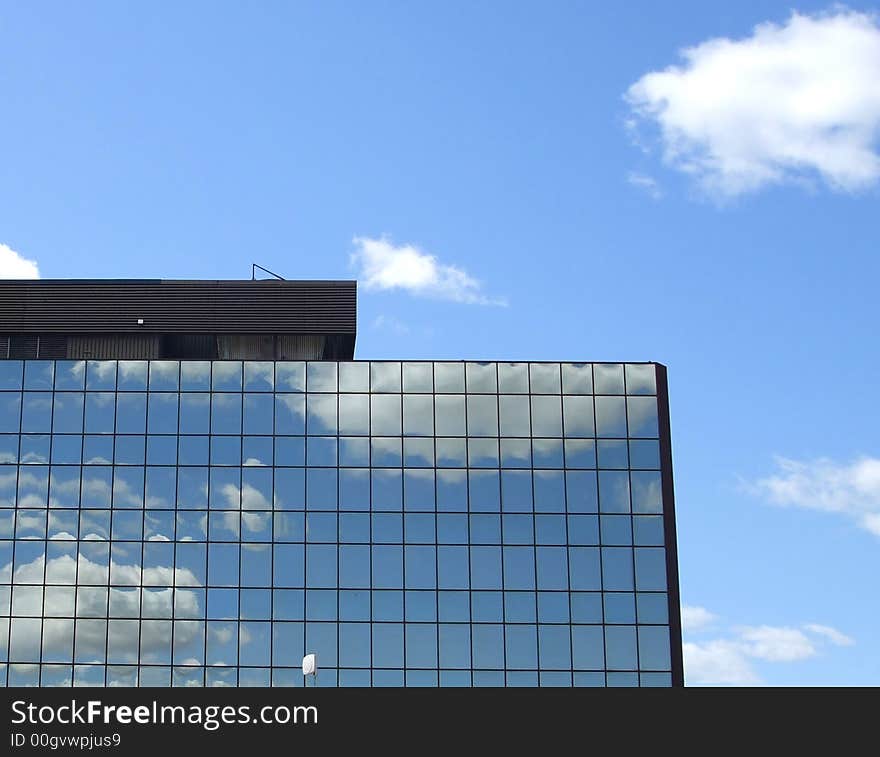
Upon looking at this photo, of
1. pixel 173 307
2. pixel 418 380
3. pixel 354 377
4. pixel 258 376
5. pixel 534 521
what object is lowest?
pixel 534 521

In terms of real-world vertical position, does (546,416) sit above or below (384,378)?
below

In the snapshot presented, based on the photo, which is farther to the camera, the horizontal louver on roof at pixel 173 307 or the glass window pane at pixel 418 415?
the horizontal louver on roof at pixel 173 307

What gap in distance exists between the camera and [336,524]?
82.1 m

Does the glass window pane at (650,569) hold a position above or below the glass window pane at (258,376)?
below

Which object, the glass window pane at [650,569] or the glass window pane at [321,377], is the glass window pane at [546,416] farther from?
the glass window pane at [321,377]

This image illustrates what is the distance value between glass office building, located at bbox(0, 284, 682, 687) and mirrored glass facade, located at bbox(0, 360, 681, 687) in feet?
0.38

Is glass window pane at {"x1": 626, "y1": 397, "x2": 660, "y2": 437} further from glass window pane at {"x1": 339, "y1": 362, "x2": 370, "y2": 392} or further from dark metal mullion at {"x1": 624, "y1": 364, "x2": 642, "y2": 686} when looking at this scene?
glass window pane at {"x1": 339, "y1": 362, "x2": 370, "y2": 392}

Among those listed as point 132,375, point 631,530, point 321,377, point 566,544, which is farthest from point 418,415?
point 132,375

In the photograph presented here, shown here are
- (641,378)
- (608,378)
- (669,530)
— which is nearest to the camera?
(669,530)

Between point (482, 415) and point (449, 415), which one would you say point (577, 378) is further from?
point (449, 415)

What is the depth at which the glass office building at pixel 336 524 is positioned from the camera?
79.8 m

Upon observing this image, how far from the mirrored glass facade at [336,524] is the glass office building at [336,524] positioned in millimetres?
116

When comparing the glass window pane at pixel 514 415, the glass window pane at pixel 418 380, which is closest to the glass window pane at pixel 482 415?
the glass window pane at pixel 514 415

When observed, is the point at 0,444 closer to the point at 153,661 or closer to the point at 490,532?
the point at 153,661
